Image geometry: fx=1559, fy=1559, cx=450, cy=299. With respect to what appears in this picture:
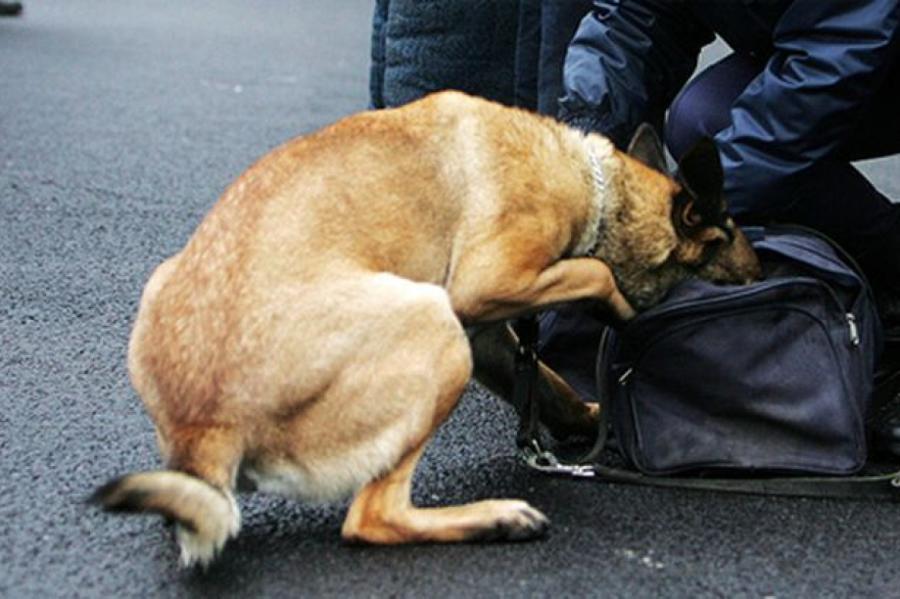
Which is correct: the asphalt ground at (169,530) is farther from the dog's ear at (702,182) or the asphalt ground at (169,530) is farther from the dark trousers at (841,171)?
the dark trousers at (841,171)

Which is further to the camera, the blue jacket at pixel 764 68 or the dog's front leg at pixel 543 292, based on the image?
the blue jacket at pixel 764 68

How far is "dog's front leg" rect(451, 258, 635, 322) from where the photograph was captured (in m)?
3.40

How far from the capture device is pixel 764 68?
4.15 metres

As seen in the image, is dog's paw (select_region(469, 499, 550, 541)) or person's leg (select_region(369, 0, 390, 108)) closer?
dog's paw (select_region(469, 499, 550, 541))

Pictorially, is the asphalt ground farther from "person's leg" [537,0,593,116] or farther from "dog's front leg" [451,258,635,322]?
"person's leg" [537,0,593,116]

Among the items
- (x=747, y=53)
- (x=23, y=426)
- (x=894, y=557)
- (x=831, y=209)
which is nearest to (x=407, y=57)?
(x=747, y=53)

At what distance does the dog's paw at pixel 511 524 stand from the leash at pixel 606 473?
37 centimetres

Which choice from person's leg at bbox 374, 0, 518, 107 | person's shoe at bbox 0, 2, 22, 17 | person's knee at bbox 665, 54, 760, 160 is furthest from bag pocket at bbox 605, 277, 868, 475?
person's shoe at bbox 0, 2, 22, 17

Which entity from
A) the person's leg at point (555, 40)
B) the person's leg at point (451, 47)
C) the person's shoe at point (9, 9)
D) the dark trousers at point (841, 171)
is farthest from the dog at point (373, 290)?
the person's shoe at point (9, 9)

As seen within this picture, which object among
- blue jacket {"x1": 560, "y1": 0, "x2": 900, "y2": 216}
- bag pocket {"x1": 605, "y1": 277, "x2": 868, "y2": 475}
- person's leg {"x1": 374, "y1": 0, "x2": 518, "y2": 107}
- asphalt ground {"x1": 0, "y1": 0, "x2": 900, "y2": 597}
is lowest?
asphalt ground {"x1": 0, "y1": 0, "x2": 900, "y2": 597}

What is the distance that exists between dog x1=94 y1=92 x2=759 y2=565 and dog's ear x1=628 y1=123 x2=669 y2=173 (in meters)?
0.22

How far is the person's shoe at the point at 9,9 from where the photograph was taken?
38.8 feet

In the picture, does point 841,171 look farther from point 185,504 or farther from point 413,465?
point 185,504

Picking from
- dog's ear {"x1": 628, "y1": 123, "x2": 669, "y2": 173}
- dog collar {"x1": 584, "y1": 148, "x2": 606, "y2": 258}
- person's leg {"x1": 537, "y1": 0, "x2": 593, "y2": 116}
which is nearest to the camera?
dog collar {"x1": 584, "y1": 148, "x2": 606, "y2": 258}
